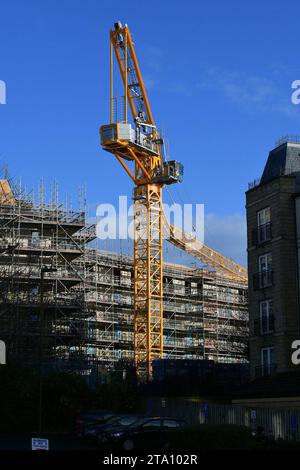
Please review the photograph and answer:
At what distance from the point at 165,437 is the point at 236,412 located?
26.4 ft

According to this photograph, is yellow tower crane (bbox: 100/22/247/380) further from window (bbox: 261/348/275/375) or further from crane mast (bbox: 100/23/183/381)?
window (bbox: 261/348/275/375)

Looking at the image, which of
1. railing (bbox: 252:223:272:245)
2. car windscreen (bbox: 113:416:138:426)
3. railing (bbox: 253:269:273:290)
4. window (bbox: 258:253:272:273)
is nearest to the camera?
car windscreen (bbox: 113:416:138:426)

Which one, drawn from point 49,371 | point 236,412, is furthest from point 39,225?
point 236,412

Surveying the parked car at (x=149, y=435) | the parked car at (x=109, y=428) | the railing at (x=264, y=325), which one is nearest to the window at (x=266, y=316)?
the railing at (x=264, y=325)

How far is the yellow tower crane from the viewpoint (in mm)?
84438

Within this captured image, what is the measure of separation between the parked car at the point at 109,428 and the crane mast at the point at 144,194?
44904mm

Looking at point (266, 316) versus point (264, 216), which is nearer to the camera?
point (266, 316)

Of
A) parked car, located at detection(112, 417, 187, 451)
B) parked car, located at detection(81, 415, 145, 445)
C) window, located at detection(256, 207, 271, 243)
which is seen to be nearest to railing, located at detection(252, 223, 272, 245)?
window, located at detection(256, 207, 271, 243)

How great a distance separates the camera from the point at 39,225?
7662 cm

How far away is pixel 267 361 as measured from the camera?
1861 inches

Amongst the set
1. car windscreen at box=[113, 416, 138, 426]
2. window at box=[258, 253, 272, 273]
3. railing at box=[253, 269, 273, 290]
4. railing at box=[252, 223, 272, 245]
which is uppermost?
railing at box=[252, 223, 272, 245]

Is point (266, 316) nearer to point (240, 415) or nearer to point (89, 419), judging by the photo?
point (240, 415)

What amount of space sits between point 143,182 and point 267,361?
4419cm

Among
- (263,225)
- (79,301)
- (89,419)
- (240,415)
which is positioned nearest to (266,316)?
(263,225)
